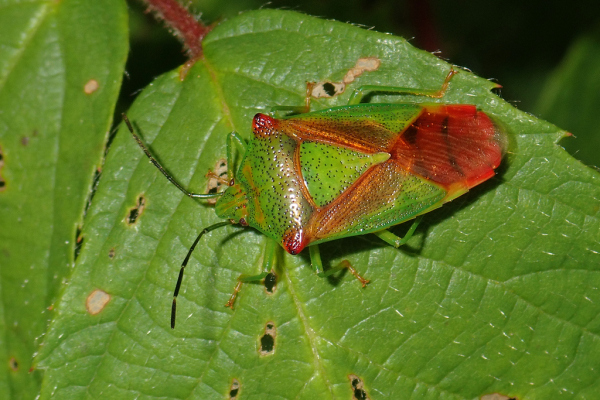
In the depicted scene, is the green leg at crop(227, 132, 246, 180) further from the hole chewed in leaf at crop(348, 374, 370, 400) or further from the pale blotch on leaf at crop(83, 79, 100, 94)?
the hole chewed in leaf at crop(348, 374, 370, 400)

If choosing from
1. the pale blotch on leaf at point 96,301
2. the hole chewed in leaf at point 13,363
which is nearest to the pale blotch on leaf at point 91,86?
the pale blotch on leaf at point 96,301

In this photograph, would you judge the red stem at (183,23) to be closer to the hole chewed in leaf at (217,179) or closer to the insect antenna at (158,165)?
the insect antenna at (158,165)

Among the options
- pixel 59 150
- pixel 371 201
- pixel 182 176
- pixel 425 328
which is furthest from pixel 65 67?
pixel 425 328

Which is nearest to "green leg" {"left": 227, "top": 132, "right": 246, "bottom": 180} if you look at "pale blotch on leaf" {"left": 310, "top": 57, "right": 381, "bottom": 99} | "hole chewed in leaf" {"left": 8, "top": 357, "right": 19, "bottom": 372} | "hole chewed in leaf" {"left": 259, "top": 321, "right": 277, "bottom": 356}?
"pale blotch on leaf" {"left": 310, "top": 57, "right": 381, "bottom": 99}

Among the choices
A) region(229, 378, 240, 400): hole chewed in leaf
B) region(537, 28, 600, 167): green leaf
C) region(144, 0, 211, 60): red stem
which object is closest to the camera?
region(229, 378, 240, 400): hole chewed in leaf

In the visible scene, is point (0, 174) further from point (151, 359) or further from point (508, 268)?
point (508, 268)

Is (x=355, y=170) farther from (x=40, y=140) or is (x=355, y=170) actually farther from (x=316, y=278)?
(x=40, y=140)

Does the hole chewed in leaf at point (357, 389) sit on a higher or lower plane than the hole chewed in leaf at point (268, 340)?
lower
